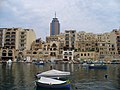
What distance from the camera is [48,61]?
13462 cm

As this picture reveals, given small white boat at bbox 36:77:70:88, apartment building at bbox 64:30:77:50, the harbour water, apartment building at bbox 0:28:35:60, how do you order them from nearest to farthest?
small white boat at bbox 36:77:70:88 → the harbour water → apartment building at bbox 0:28:35:60 → apartment building at bbox 64:30:77:50

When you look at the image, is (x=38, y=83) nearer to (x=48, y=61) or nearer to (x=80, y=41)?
(x=48, y=61)

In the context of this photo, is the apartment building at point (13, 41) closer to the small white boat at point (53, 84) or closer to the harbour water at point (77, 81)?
the harbour water at point (77, 81)

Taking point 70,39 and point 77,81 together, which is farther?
point 70,39

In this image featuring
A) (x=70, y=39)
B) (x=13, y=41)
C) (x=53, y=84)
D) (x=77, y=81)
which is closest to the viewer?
(x=53, y=84)

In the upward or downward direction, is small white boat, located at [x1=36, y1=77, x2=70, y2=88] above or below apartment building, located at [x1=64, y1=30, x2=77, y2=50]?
below

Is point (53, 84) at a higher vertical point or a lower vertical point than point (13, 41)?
lower

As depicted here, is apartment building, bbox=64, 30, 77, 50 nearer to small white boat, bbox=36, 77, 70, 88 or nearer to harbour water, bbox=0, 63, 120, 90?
harbour water, bbox=0, 63, 120, 90

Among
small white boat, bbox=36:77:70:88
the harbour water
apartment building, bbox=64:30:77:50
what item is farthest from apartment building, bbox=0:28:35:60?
small white boat, bbox=36:77:70:88

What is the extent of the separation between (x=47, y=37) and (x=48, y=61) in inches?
1414

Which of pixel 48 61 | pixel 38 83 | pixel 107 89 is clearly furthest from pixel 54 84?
pixel 48 61

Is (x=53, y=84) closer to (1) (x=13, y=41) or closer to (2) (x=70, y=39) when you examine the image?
(2) (x=70, y=39)

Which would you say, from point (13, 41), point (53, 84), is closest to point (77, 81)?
point (53, 84)

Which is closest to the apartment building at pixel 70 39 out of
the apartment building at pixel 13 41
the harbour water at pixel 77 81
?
the apartment building at pixel 13 41
